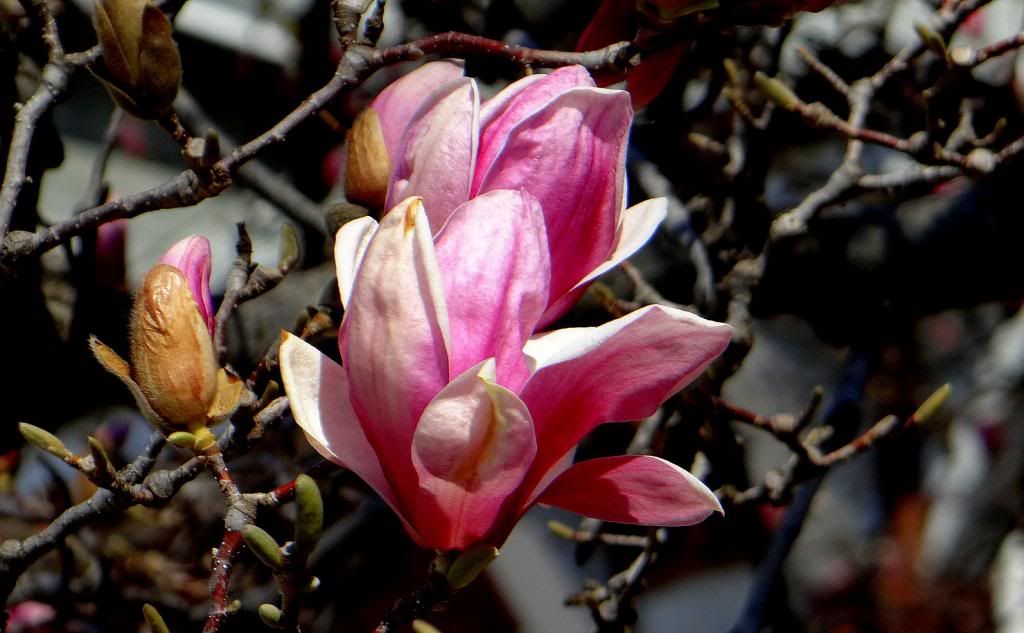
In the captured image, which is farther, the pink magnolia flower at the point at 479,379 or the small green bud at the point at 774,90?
the small green bud at the point at 774,90

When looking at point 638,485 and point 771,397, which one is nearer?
point 638,485

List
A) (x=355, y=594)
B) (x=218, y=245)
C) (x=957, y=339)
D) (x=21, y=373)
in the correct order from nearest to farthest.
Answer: (x=21, y=373) → (x=355, y=594) → (x=218, y=245) → (x=957, y=339)

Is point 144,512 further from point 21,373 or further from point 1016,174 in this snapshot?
point 1016,174

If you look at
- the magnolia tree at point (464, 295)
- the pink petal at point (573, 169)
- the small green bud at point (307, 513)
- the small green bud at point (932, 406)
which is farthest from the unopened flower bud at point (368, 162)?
the small green bud at point (932, 406)

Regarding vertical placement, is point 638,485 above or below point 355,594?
above

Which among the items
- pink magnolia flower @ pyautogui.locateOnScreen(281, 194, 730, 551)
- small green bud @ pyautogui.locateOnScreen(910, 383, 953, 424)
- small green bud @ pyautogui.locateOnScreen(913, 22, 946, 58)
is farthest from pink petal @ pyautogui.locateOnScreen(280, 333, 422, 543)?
small green bud @ pyautogui.locateOnScreen(913, 22, 946, 58)

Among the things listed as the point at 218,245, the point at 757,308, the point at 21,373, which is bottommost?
the point at 218,245

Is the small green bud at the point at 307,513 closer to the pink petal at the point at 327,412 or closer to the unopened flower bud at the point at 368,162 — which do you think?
the pink petal at the point at 327,412

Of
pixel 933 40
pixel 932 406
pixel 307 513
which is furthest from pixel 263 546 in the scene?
pixel 933 40

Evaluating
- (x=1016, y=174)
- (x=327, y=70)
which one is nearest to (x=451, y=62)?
(x=1016, y=174)
